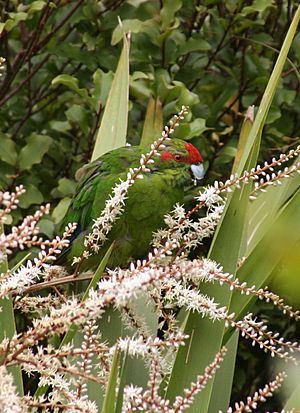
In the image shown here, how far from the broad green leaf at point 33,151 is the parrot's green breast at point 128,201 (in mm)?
439

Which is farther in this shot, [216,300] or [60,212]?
[60,212]

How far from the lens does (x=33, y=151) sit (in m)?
2.11

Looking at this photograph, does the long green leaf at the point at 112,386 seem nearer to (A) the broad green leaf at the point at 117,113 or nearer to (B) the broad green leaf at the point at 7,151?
(A) the broad green leaf at the point at 117,113

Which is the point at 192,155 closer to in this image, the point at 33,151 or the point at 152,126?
the point at 152,126

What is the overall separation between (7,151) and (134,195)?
633mm

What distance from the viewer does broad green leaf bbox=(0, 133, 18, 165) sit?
211 cm

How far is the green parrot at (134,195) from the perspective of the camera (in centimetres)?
159

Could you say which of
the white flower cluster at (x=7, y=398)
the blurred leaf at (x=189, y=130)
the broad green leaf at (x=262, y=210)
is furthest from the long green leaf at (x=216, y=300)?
the blurred leaf at (x=189, y=130)

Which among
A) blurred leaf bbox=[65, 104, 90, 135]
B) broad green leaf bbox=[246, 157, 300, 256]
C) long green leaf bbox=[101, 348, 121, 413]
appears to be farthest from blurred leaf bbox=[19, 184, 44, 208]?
long green leaf bbox=[101, 348, 121, 413]

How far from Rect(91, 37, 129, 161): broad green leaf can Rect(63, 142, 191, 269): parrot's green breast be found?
0.13m

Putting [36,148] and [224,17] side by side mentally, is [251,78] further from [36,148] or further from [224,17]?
[36,148]

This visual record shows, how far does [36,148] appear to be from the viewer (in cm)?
212

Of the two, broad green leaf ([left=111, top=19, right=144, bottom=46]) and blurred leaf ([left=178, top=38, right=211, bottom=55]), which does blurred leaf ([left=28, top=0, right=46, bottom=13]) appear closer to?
broad green leaf ([left=111, top=19, right=144, bottom=46])

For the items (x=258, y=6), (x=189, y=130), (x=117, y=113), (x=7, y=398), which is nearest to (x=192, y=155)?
(x=117, y=113)
